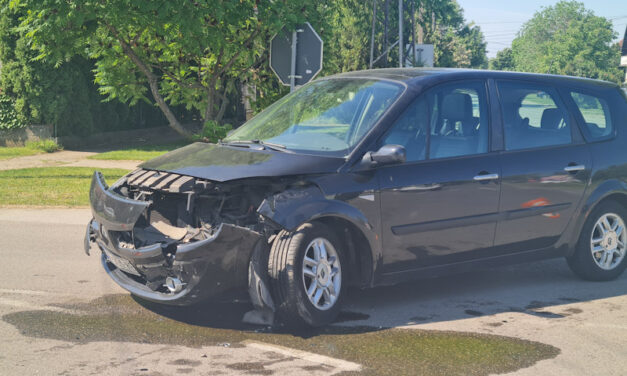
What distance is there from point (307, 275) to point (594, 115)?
3452 mm

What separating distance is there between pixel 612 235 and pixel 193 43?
7.55 meters

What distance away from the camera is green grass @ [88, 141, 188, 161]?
18562mm

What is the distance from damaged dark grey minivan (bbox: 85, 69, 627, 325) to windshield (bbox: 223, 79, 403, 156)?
16 millimetres

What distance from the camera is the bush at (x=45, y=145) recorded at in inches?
792

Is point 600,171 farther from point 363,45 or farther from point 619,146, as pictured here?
point 363,45

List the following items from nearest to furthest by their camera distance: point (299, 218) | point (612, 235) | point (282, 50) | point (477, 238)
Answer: point (299, 218), point (477, 238), point (612, 235), point (282, 50)

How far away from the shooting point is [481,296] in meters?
6.60

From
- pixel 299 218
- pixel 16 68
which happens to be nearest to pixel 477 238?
pixel 299 218

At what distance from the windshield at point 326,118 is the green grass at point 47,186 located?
18.5 ft

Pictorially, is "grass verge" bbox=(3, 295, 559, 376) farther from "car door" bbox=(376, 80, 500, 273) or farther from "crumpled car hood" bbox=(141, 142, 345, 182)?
"crumpled car hood" bbox=(141, 142, 345, 182)

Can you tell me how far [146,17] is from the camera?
11.9 meters

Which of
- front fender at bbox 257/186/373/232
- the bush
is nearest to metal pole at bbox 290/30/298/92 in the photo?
front fender at bbox 257/186/373/232

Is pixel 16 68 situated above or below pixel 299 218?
above

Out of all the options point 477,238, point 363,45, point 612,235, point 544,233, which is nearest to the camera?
point 477,238
